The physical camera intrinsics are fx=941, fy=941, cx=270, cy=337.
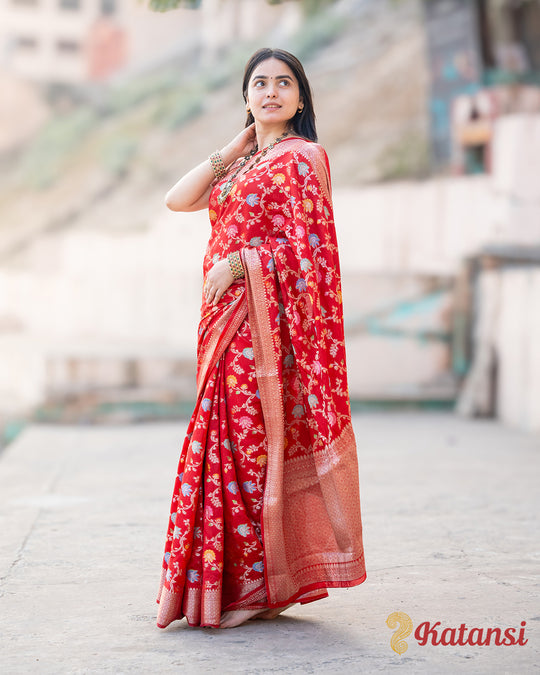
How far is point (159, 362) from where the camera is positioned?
903 centimetres

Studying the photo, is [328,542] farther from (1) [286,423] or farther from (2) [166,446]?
(2) [166,446]

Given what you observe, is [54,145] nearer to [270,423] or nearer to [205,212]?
[205,212]

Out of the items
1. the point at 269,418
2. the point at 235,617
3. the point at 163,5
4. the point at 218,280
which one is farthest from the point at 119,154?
the point at 235,617

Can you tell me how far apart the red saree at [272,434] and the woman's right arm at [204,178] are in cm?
21

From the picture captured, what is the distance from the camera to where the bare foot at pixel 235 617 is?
9.52ft

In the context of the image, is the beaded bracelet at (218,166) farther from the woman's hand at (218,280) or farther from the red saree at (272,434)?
the woman's hand at (218,280)

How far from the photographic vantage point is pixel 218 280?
2973 mm

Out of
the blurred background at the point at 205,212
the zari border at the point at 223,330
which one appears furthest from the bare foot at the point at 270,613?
the blurred background at the point at 205,212

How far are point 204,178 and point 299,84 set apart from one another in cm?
44

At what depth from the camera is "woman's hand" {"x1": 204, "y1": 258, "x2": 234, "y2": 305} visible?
2971 millimetres

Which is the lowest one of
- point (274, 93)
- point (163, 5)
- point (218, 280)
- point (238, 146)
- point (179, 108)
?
point (218, 280)

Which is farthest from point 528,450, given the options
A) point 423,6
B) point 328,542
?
point 423,6

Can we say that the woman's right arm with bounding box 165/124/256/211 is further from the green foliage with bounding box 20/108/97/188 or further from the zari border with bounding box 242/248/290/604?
the green foliage with bounding box 20/108/97/188

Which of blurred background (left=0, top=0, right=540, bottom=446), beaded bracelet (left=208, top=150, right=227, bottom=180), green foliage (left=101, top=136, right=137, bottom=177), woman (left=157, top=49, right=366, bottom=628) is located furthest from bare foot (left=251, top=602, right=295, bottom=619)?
green foliage (left=101, top=136, right=137, bottom=177)
